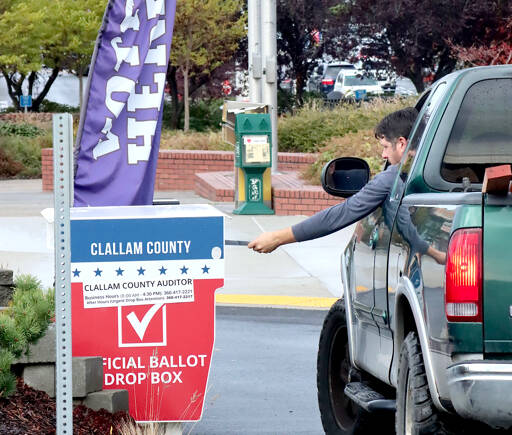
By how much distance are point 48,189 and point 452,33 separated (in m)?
16.5

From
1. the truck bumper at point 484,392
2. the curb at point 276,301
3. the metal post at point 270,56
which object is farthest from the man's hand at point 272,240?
the metal post at point 270,56

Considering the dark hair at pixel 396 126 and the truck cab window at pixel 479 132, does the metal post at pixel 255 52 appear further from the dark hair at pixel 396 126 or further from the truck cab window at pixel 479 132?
the truck cab window at pixel 479 132

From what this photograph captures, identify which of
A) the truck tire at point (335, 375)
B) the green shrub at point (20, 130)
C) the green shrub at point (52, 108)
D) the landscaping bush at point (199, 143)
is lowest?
the truck tire at point (335, 375)

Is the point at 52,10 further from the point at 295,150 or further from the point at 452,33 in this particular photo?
the point at 295,150

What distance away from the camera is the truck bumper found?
3885mm

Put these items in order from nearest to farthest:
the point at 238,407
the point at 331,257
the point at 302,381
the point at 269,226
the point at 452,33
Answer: the point at 238,407 → the point at 302,381 → the point at 331,257 → the point at 269,226 → the point at 452,33

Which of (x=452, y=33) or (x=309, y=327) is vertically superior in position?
(x=452, y=33)

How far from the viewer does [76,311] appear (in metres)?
5.79

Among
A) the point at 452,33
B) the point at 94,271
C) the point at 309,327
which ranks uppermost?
the point at 452,33

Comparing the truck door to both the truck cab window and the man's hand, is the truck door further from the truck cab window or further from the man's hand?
the truck cab window

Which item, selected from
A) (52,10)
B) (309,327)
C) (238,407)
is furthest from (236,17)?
(238,407)

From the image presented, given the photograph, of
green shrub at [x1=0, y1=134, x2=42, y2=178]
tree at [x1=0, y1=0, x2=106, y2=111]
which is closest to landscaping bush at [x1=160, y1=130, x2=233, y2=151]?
green shrub at [x1=0, y1=134, x2=42, y2=178]

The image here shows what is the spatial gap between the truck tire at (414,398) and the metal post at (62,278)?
1.21 m

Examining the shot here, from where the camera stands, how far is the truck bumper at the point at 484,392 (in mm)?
3885
